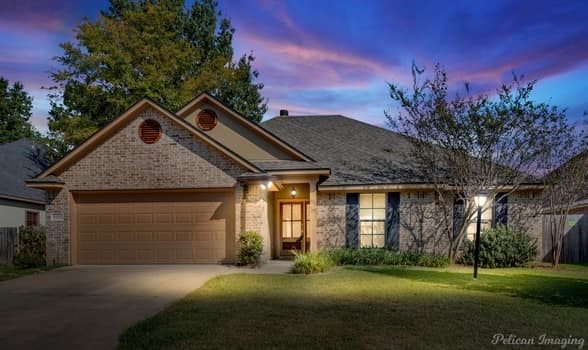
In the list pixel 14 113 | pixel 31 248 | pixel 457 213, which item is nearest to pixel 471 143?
pixel 457 213

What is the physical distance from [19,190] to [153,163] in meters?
10.4

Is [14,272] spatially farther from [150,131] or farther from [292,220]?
[292,220]

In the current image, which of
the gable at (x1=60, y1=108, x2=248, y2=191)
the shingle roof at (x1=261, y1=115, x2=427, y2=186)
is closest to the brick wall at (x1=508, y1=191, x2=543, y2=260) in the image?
the shingle roof at (x1=261, y1=115, x2=427, y2=186)

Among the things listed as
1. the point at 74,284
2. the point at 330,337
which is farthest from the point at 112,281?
the point at 330,337

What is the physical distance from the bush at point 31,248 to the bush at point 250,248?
22.3ft

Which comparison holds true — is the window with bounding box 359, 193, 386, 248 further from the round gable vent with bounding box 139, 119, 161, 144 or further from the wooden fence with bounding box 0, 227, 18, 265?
the wooden fence with bounding box 0, 227, 18, 265

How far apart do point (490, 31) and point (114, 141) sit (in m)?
12.7

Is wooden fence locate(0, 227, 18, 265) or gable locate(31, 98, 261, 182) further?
wooden fence locate(0, 227, 18, 265)

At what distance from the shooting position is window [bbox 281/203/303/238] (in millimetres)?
17781

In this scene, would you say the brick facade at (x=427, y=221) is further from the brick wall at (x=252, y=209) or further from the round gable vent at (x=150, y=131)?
the round gable vent at (x=150, y=131)

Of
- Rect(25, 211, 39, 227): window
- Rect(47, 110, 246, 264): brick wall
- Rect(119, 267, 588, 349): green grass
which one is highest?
Rect(47, 110, 246, 264): brick wall

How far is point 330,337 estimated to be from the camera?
612cm

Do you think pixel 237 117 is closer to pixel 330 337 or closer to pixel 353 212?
pixel 353 212

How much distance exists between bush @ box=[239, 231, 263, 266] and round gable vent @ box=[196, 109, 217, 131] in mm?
5588
